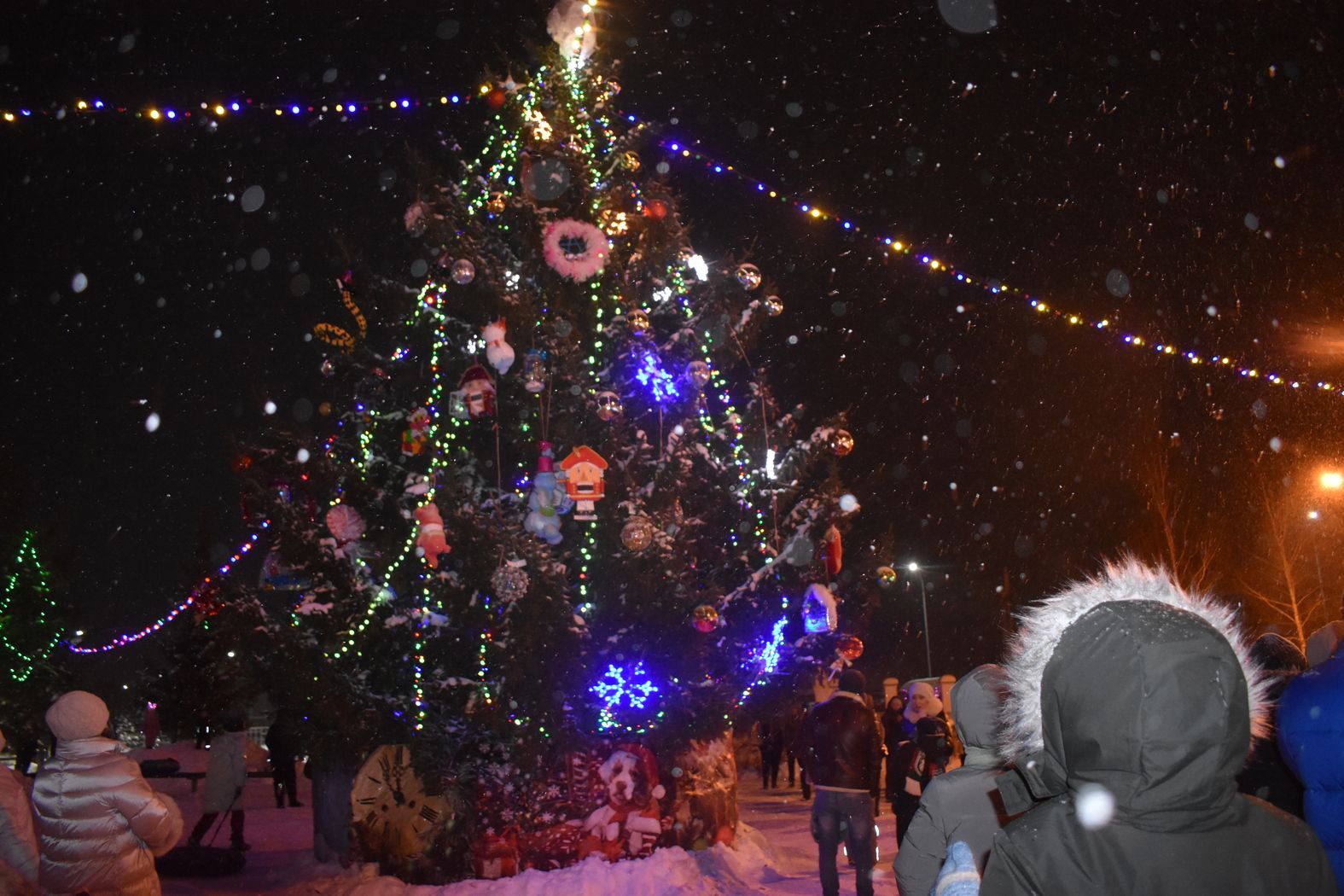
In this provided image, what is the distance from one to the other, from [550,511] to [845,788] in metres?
3.59

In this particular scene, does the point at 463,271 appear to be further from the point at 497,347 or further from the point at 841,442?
the point at 841,442

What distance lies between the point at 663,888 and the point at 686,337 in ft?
17.5

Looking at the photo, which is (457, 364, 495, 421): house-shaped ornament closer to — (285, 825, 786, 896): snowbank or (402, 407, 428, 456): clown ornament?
(402, 407, 428, 456): clown ornament

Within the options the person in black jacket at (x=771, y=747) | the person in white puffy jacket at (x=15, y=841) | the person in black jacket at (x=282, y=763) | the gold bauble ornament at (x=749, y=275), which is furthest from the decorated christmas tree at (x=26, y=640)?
the person in white puffy jacket at (x=15, y=841)

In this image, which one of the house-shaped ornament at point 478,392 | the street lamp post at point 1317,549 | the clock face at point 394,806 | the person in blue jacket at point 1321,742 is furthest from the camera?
the street lamp post at point 1317,549

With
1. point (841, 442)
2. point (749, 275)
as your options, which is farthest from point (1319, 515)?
point (749, 275)

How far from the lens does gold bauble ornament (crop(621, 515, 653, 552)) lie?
8.82 m

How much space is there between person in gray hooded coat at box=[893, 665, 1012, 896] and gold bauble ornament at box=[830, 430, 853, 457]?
5.99 metres

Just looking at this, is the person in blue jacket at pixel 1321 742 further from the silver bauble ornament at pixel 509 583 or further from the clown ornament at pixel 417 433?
the clown ornament at pixel 417 433

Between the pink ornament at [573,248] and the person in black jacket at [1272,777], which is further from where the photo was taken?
the pink ornament at [573,248]

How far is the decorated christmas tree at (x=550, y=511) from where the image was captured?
886cm

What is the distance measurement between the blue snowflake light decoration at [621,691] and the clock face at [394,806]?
1.77 meters

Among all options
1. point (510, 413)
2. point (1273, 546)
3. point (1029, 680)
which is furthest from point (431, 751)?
point (1273, 546)

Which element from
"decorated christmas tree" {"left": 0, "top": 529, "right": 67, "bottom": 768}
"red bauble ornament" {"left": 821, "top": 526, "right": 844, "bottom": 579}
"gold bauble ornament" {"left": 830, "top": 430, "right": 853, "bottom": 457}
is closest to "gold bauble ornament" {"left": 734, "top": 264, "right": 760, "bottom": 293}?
"gold bauble ornament" {"left": 830, "top": 430, "right": 853, "bottom": 457}
